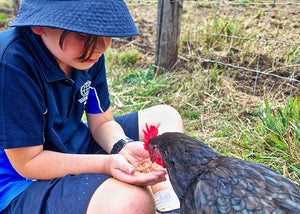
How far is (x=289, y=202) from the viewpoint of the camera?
1.09 meters

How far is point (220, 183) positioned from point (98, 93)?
107cm

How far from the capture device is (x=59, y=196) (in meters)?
1.23

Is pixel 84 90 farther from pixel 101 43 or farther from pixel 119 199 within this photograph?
pixel 119 199

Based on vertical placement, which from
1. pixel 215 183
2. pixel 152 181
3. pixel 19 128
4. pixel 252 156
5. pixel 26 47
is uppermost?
pixel 26 47

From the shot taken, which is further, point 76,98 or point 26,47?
point 76,98

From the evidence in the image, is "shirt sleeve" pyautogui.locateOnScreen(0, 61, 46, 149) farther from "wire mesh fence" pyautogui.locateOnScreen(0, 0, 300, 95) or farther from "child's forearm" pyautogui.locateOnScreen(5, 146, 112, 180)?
"wire mesh fence" pyautogui.locateOnScreen(0, 0, 300, 95)

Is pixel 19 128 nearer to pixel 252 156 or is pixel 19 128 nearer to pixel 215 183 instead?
pixel 215 183

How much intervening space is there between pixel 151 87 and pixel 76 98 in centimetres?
172

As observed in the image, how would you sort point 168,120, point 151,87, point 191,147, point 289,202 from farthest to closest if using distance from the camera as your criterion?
point 151,87 < point 168,120 < point 191,147 < point 289,202

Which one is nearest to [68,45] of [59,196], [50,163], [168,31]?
[50,163]

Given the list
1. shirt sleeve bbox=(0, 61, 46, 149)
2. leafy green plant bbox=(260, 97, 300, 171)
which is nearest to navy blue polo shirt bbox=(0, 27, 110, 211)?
shirt sleeve bbox=(0, 61, 46, 149)

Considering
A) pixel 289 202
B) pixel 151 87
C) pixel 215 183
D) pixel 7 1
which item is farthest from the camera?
pixel 7 1

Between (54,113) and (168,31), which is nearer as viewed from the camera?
(54,113)

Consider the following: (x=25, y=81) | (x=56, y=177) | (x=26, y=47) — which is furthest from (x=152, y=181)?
(x=26, y=47)
